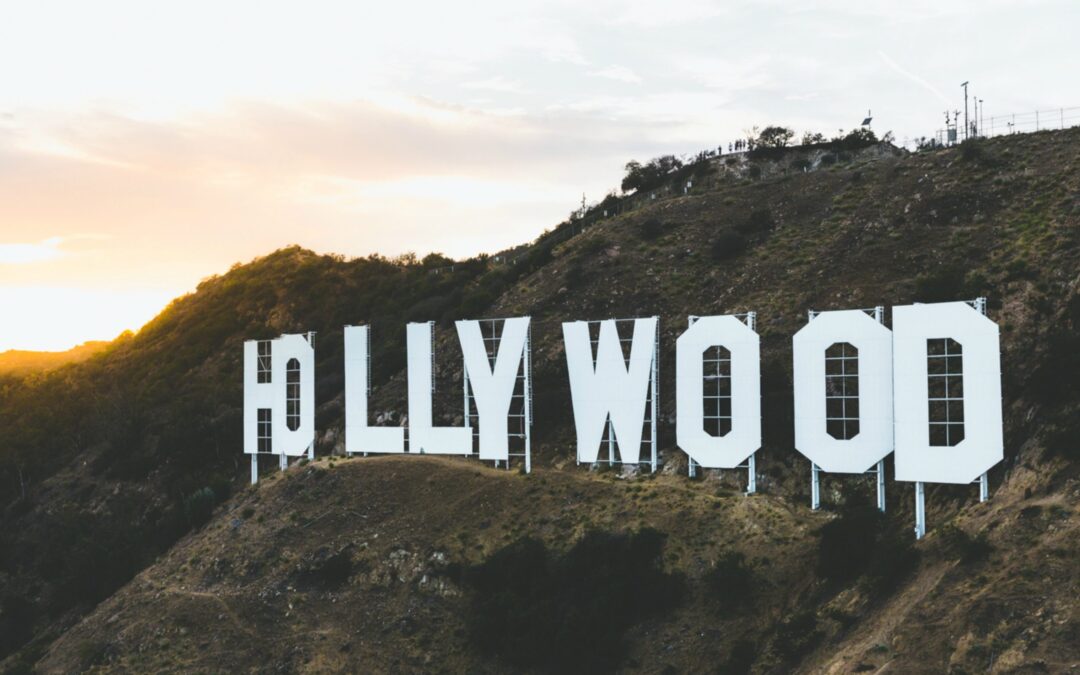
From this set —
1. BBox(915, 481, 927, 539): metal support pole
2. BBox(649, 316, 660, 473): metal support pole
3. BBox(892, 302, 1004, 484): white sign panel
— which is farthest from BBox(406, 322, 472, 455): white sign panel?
BBox(915, 481, 927, 539): metal support pole

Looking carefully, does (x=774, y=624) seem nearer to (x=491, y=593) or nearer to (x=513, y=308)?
(x=491, y=593)

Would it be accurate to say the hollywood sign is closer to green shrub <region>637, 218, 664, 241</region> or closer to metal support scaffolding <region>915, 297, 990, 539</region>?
metal support scaffolding <region>915, 297, 990, 539</region>

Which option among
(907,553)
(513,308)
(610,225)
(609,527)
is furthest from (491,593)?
(610,225)

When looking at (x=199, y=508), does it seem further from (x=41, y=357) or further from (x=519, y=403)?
(x=41, y=357)

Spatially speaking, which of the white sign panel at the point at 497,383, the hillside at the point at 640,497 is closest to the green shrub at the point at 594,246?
the hillside at the point at 640,497

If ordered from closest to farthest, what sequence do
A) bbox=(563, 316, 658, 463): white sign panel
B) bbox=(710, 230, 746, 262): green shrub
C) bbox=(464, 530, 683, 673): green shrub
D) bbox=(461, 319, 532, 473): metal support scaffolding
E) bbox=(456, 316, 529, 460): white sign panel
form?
bbox=(464, 530, 683, 673): green shrub, bbox=(563, 316, 658, 463): white sign panel, bbox=(461, 319, 532, 473): metal support scaffolding, bbox=(456, 316, 529, 460): white sign panel, bbox=(710, 230, 746, 262): green shrub

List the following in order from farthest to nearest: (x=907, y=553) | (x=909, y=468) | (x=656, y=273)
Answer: (x=656, y=273)
(x=909, y=468)
(x=907, y=553)
